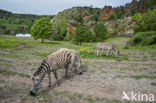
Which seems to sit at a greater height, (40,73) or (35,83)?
(40,73)

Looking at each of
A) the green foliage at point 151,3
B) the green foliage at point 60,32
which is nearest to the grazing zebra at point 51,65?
the green foliage at point 60,32

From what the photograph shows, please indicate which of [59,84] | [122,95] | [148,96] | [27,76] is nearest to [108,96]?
[122,95]

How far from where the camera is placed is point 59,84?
9281 millimetres

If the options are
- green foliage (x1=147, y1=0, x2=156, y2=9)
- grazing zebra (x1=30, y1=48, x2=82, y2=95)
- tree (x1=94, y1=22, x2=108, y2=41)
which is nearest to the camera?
grazing zebra (x1=30, y1=48, x2=82, y2=95)

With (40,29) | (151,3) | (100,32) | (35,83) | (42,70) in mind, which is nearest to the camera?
(35,83)

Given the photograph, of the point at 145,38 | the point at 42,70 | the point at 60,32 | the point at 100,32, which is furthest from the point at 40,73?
the point at 60,32

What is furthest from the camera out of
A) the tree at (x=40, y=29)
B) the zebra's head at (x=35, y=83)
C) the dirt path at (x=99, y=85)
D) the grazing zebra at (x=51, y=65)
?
the tree at (x=40, y=29)

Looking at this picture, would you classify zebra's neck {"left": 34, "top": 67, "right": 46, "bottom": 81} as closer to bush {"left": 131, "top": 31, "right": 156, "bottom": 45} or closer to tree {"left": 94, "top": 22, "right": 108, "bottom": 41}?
bush {"left": 131, "top": 31, "right": 156, "bottom": 45}

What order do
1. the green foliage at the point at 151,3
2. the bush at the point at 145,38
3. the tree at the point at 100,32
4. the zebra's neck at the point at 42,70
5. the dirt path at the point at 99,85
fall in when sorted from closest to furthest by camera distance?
the zebra's neck at the point at 42,70, the dirt path at the point at 99,85, the bush at the point at 145,38, the tree at the point at 100,32, the green foliage at the point at 151,3

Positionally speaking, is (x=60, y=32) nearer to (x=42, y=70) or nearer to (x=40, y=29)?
(x=40, y=29)

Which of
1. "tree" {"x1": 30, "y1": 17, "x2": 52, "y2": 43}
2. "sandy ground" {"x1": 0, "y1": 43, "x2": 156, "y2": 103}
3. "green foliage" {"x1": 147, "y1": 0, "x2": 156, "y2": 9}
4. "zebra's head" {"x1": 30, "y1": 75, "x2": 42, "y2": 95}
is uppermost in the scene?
"green foliage" {"x1": 147, "y1": 0, "x2": 156, "y2": 9}

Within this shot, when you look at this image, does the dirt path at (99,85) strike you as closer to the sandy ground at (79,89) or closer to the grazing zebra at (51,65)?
the sandy ground at (79,89)

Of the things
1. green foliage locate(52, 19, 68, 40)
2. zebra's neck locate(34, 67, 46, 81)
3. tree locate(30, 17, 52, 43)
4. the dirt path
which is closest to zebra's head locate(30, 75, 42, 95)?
zebra's neck locate(34, 67, 46, 81)

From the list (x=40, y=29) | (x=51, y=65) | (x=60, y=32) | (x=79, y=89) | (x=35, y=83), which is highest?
(x=60, y=32)
